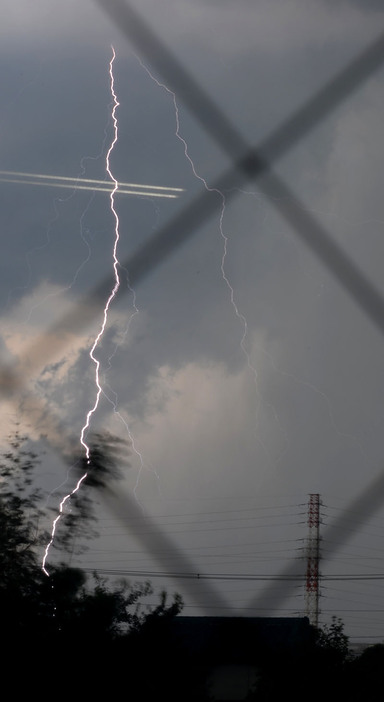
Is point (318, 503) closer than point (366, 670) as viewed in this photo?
Yes

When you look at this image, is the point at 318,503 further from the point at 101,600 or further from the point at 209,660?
the point at 101,600

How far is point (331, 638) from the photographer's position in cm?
763

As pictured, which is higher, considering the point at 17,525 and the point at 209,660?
the point at 17,525

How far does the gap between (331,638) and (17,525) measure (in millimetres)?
3923

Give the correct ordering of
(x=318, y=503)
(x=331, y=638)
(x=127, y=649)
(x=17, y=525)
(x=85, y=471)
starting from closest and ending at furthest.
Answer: (x=85, y=471) < (x=127, y=649) < (x=17, y=525) < (x=318, y=503) < (x=331, y=638)

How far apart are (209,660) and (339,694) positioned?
1554 millimetres

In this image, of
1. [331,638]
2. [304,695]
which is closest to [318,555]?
[304,695]

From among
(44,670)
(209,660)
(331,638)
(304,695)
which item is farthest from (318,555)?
(331,638)

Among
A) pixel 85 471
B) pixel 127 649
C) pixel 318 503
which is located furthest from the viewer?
pixel 318 503

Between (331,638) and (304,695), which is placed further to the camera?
(331,638)

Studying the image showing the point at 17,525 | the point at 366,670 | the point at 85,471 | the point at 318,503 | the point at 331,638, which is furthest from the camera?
the point at 331,638

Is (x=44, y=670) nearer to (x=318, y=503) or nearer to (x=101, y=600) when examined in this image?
(x=101, y=600)

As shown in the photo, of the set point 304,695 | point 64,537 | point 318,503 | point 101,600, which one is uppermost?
point 318,503

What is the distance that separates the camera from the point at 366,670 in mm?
6492
